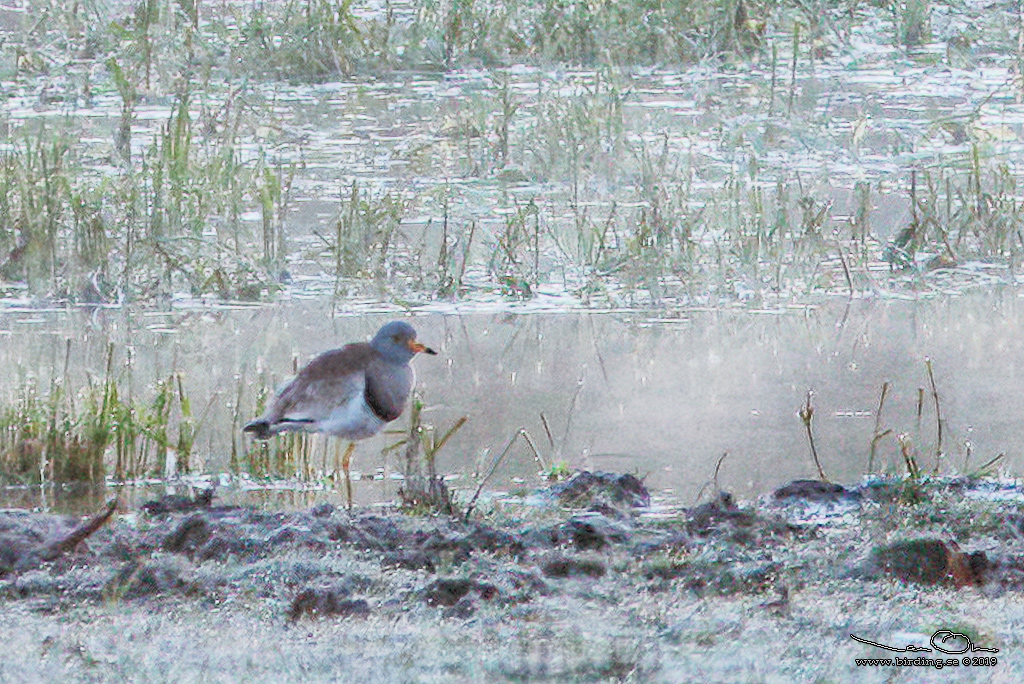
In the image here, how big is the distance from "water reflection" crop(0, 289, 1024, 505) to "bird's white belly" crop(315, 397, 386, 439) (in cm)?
22

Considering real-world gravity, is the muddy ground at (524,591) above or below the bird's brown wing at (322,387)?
below

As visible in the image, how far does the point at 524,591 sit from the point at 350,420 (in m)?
1.31

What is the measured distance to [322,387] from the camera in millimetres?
6480

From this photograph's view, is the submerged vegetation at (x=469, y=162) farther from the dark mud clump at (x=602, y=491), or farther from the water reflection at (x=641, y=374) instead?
the dark mud clump at (x=602, y=491)

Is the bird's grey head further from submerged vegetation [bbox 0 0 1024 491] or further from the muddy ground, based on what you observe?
the muddy ground

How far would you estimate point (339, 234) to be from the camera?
9.69 metres

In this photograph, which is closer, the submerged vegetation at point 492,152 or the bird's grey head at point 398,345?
the bird's grey head at point 398,345

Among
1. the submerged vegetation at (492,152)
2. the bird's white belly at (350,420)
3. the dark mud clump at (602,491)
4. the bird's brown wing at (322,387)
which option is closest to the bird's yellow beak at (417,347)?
the bird's brown wing at (322,387)

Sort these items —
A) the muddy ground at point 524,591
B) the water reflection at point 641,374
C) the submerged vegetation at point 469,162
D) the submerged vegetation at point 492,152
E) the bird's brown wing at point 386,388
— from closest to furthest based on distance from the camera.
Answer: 1. the muddy ground at point 524,591
2. the bird's brown wing at point 386,388
3. the water reflection at point 641,374
4. the submerged vegetation at point 469,162
5. the submerged vegetation at point 492,152

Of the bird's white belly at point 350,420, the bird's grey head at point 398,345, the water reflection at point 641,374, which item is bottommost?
the water reflection at point 641,374

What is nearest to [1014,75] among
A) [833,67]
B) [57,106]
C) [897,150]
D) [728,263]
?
[833,67]

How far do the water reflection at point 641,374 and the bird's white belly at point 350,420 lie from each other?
216 mm

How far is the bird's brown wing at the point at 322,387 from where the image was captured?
6.44 metres
